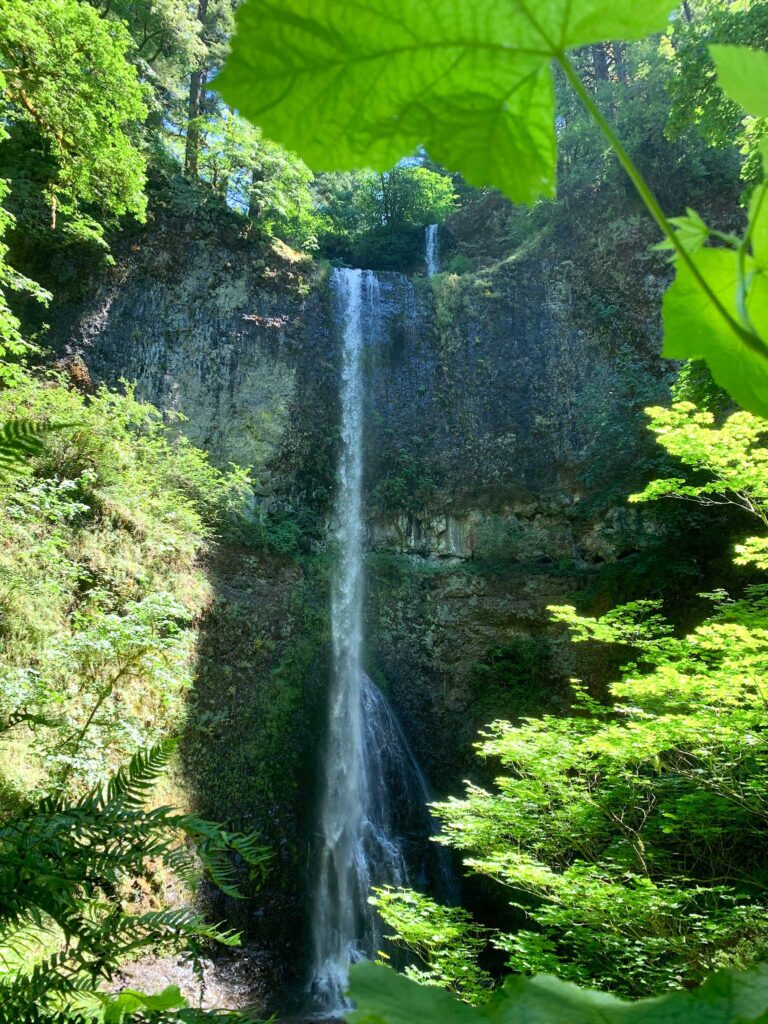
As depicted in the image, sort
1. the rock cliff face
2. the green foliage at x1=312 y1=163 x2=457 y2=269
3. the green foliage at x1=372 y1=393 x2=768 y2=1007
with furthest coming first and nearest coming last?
the green foliage at x1=312 y1=163 x2=457 y2=269 < the rock cliff face < the green foliage at x1=372 y1=393 x2=768 y2=1007

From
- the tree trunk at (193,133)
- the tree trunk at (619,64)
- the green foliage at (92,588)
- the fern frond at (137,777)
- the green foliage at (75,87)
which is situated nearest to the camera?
the fern frond at (137,777)

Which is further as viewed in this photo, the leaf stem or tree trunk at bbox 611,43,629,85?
tree trunk at bbox 611,43,629,85

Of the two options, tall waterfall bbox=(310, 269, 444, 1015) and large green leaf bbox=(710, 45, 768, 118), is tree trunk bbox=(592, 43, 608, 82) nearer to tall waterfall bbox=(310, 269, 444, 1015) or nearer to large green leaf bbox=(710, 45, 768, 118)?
tall waterfall bbox=(310, 269, 444, 1015)

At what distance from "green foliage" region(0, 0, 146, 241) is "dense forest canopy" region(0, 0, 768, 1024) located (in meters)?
0.03

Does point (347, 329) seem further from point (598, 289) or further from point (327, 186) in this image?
point (327, 186)

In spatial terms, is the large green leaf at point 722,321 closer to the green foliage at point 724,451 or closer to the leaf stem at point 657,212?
the leaf stem at point 657,212

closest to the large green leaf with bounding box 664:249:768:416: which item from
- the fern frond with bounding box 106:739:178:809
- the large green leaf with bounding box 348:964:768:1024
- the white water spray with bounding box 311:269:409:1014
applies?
the large green leaf with bounding box 348:964:768:1024

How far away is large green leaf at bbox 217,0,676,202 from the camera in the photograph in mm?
245

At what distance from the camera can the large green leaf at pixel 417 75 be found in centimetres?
25

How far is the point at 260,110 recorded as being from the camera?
0.26 m

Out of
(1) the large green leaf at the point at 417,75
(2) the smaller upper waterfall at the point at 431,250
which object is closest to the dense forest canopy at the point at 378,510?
(1) the large green leaf at the point at 417,75

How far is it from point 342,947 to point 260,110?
8094 millimetres

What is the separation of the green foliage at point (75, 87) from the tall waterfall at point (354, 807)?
6.27 m

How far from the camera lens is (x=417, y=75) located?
27 centimetres
